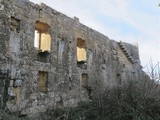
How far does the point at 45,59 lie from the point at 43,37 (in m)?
1.19

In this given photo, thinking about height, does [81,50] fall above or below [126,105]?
above

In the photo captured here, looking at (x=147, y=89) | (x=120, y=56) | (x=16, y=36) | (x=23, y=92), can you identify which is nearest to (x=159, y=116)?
(x=147, y=89)

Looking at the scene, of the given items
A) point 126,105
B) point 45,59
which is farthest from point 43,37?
point 126,105

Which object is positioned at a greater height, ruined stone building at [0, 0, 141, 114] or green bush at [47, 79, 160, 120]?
ruined stone building at [0, 0, 141, 114]

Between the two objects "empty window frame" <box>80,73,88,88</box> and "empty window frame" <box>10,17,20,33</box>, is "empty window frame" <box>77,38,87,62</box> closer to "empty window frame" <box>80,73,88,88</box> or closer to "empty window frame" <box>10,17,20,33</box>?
"empty window frame" <box>80,73,88,88</box>

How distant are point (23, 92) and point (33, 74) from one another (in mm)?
1011

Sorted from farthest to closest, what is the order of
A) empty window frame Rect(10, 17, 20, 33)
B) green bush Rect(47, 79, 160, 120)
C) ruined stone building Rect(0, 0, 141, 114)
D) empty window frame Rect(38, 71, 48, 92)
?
empty window frame Rect(38, 71, 48, 92)
empty window frame Rect(10, 17, 20, 33)
ruined stone building Rect(0, 0, 141, 114)
green bush Rect(47, 79, 160, 120)

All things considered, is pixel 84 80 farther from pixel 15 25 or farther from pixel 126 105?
pixel 126 105

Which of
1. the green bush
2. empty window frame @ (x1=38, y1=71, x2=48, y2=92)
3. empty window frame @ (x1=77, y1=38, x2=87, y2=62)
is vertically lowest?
the green bush

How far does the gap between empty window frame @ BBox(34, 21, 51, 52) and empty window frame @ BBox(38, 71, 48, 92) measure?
1104 millimetres

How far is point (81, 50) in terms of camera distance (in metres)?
15.0

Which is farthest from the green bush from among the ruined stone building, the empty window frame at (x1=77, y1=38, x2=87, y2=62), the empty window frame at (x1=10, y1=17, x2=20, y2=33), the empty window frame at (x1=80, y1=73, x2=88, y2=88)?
the empty window frame at (x1=77, y1=38, x2=87, y2=62)

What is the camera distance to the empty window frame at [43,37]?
1216cm

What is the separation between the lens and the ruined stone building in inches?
388
